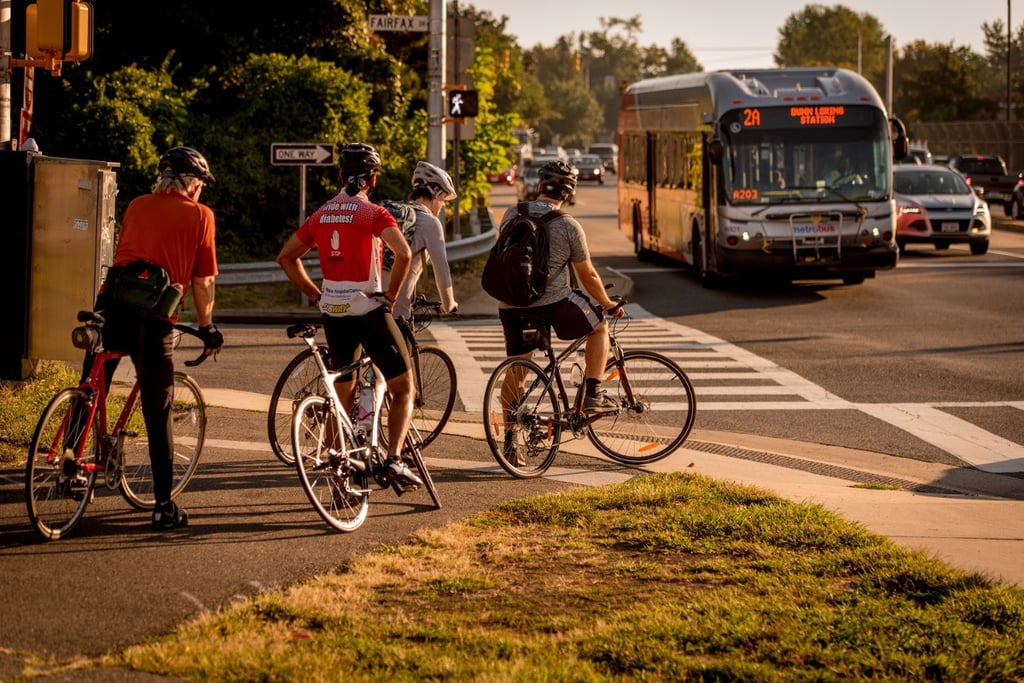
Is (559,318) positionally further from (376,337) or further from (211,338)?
(211,338)

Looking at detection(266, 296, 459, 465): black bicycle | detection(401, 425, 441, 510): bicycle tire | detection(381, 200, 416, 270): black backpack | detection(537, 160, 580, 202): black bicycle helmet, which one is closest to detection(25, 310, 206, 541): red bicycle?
detection(266, 296, 459, 465): black bicycle

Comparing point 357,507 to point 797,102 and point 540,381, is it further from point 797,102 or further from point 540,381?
point 797,102

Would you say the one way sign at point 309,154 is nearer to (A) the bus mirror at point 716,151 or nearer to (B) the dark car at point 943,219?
(A) the bus mirror at point 716,151

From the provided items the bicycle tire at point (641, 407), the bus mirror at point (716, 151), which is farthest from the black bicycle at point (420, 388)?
the bus mirror at point (716, 151)

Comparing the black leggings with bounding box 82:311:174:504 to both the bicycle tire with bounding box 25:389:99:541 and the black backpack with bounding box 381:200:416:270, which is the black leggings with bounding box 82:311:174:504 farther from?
the black backpack with bounding box 381:200:416:270

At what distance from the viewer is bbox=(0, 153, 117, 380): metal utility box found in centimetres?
1018

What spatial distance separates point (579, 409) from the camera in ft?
30.5

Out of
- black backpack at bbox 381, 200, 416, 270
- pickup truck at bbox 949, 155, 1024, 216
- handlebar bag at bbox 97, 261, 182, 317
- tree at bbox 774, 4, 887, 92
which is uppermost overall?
tree at bbox 774, 4, 887, 92

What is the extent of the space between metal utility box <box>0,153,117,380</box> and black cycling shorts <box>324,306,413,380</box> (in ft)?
10.2

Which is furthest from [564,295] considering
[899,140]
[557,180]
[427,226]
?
[899,140]

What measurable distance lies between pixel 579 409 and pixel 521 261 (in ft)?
3.45

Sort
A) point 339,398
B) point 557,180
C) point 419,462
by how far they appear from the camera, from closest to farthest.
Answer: point 419,462, point 339,398, point 557,180

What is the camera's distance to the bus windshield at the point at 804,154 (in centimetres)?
2189

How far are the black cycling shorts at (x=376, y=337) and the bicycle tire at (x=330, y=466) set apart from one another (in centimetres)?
42
